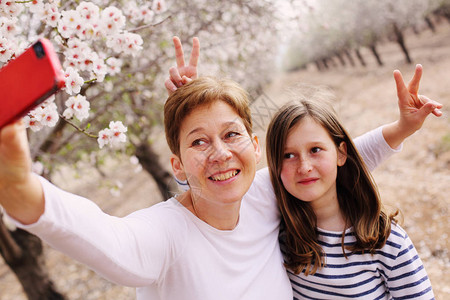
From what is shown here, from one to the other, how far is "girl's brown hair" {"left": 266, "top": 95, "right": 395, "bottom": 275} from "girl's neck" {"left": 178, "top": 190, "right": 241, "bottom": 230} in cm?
42

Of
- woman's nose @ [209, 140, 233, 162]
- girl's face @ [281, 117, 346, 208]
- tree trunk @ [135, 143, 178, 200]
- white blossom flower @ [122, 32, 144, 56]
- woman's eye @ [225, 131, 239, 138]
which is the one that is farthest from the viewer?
tree trunk @ [135, 143, 178, 200]

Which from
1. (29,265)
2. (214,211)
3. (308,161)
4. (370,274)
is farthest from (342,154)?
(29,265)

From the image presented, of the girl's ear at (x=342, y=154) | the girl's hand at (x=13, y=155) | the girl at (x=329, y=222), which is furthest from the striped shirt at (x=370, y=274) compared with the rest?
the girl's hand at (x=13, y=155)

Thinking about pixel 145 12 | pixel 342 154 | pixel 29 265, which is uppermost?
pixel 145 12

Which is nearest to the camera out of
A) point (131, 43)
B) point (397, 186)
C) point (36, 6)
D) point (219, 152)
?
point (219, 152)

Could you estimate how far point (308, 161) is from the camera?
1857mm

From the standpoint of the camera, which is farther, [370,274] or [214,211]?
[370,274]

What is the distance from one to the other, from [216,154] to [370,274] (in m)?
1.08

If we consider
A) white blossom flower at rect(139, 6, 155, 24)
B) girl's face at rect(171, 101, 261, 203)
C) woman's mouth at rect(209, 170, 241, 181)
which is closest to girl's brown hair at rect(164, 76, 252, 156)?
girl's face at rect(171, 101, 261, 203)

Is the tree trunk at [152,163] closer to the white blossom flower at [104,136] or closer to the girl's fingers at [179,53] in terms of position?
the white blossom flower at [104,136]

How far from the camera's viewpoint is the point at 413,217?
20.1ft

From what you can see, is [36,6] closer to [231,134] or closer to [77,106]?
[77,106]

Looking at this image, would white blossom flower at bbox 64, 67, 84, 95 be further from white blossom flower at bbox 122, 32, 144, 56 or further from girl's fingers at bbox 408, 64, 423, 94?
girl's fingers at bbox 408, 64, 423, 94

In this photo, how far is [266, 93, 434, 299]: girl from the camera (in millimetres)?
1778
